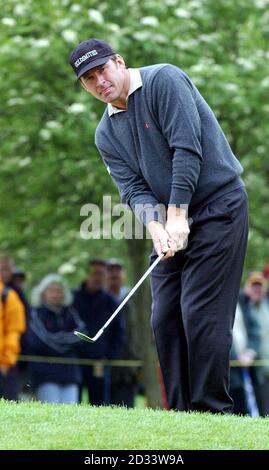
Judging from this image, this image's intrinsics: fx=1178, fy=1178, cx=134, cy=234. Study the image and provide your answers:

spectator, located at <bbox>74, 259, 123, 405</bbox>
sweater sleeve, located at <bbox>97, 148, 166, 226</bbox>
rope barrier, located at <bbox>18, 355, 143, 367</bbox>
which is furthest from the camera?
spectator, located at <bbox>74, 259, 123, 405</bbox>

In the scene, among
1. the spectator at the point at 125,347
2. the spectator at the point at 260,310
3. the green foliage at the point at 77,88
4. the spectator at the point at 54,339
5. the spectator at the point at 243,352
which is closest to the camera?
the green foliage at the point at 77,88

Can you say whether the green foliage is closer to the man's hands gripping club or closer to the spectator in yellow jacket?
the spectator in yellow jacket

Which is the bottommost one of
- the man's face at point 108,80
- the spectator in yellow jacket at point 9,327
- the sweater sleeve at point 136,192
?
the spectator in yellow jacket at point 9,327

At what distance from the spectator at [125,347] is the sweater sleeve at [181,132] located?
29.2 feet

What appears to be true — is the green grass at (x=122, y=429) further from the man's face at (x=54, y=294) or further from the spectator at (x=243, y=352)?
the spectator at (x=243, y=352)

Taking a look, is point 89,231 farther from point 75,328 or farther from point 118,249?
point 118,249

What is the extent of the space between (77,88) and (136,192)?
24.9 ft

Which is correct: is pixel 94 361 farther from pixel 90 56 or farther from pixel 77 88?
pixel 90 56

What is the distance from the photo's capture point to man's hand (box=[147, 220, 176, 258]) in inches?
296

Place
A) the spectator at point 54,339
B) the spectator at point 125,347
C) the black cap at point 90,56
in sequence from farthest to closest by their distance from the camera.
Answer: the spectator at point 125,347
the spectator at point 54,339
the black cap at point 90,56

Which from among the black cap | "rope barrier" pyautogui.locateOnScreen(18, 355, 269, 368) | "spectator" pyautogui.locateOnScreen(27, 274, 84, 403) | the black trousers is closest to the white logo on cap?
the black cap

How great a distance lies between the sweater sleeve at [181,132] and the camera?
24.6 feet

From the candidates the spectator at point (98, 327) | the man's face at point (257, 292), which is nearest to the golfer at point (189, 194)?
the spectator at point (98, 327)

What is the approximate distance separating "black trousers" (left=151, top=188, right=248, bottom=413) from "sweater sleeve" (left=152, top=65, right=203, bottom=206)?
11.7 inches
